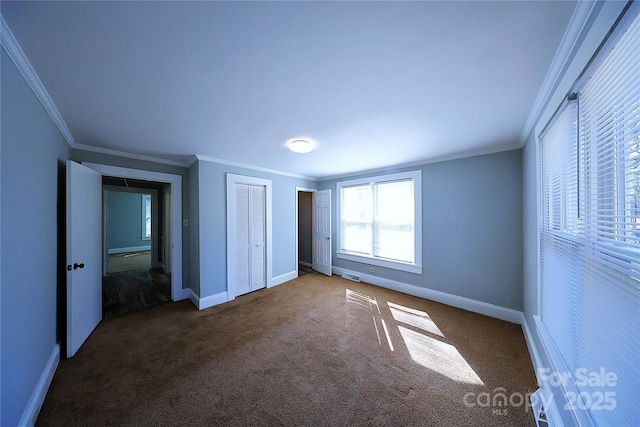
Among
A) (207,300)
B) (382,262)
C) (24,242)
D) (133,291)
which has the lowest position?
(133,291)

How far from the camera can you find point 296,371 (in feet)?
→ 6.08

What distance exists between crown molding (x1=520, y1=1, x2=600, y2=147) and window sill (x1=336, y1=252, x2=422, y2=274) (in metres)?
2.53

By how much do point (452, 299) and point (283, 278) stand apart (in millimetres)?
2992

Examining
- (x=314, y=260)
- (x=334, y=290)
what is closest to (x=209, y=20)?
(x=334, y=290)

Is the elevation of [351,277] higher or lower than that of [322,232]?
lower

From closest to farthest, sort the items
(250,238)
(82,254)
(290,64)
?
(290,64), (82,254), (250,238)

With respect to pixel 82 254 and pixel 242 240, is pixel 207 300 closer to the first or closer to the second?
pixel 242 240

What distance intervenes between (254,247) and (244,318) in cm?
130

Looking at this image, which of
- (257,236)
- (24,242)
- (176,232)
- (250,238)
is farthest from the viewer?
(257,236)

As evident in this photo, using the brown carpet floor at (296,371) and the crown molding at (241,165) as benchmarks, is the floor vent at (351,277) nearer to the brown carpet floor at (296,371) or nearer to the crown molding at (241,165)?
the brown carpet floor at (296,371)

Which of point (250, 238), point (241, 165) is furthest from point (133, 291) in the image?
point (241, 165)

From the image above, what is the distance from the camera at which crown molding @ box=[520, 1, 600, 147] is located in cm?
91

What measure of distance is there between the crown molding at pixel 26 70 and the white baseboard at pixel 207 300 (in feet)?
8.38

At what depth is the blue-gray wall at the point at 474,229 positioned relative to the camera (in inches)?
105
